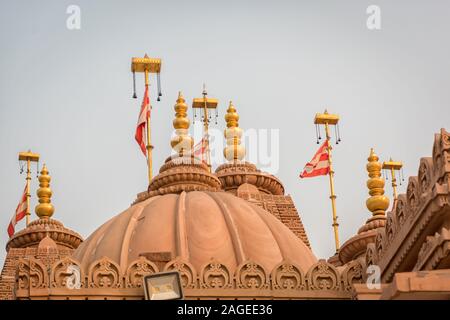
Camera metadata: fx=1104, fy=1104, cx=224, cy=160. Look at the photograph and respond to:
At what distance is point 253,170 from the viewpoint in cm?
2730

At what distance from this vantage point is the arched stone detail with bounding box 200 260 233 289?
14.5 meters

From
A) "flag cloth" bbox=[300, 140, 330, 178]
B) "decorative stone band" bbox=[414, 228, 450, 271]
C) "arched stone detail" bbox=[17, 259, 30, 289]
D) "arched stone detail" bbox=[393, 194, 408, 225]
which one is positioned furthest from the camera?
"flag cloth" bbox=[300, 140, 330, 178]

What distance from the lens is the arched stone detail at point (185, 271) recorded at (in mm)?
14469

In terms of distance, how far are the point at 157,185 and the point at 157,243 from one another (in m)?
3.96

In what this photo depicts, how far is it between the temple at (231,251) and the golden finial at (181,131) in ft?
0.09

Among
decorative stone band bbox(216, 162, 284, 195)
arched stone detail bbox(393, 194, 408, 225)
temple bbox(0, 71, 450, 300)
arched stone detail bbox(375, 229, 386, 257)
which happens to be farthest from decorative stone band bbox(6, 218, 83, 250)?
arched stone detail bbox(393, 194, 408, 225)

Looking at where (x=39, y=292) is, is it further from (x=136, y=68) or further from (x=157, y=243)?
(x=136, y=68)

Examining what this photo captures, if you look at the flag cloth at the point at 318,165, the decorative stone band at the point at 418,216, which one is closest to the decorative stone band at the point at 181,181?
the decorative stone band at the point at 418,216

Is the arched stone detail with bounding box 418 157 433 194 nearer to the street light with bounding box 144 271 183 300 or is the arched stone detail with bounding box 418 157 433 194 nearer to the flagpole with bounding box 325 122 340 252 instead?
the street light with bounding box 144 271 183 300

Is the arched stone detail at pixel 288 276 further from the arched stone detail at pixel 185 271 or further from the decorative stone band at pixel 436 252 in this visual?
the decorative stone band at pixel 436 252

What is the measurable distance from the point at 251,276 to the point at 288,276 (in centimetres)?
50

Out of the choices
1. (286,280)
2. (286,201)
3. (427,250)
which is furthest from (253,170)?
(427,250)

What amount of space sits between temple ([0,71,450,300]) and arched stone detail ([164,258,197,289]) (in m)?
0.01
